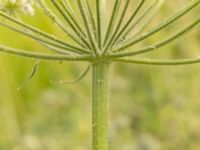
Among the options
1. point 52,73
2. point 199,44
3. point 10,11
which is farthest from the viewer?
point 52,73

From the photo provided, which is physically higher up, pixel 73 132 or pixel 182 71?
pixel 182 71

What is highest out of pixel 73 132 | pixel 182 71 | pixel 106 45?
pixel 106 45

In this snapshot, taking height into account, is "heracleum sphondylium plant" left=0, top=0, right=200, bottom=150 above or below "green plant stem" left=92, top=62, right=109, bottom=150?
above

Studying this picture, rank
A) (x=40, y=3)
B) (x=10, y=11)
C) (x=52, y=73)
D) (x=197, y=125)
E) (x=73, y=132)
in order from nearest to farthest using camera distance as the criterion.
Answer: (x=40, y=3)
(x=10, y=11)
(x=197, y=125)
(x=73, y=132)
(x=52, y=73)

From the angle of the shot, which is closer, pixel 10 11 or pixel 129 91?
pixel 10 11

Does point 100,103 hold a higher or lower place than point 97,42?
A: lower

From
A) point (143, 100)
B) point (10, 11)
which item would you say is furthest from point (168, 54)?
point (10, 11)

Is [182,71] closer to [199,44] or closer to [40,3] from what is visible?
[199,44]

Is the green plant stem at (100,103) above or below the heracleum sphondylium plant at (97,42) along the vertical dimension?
below
